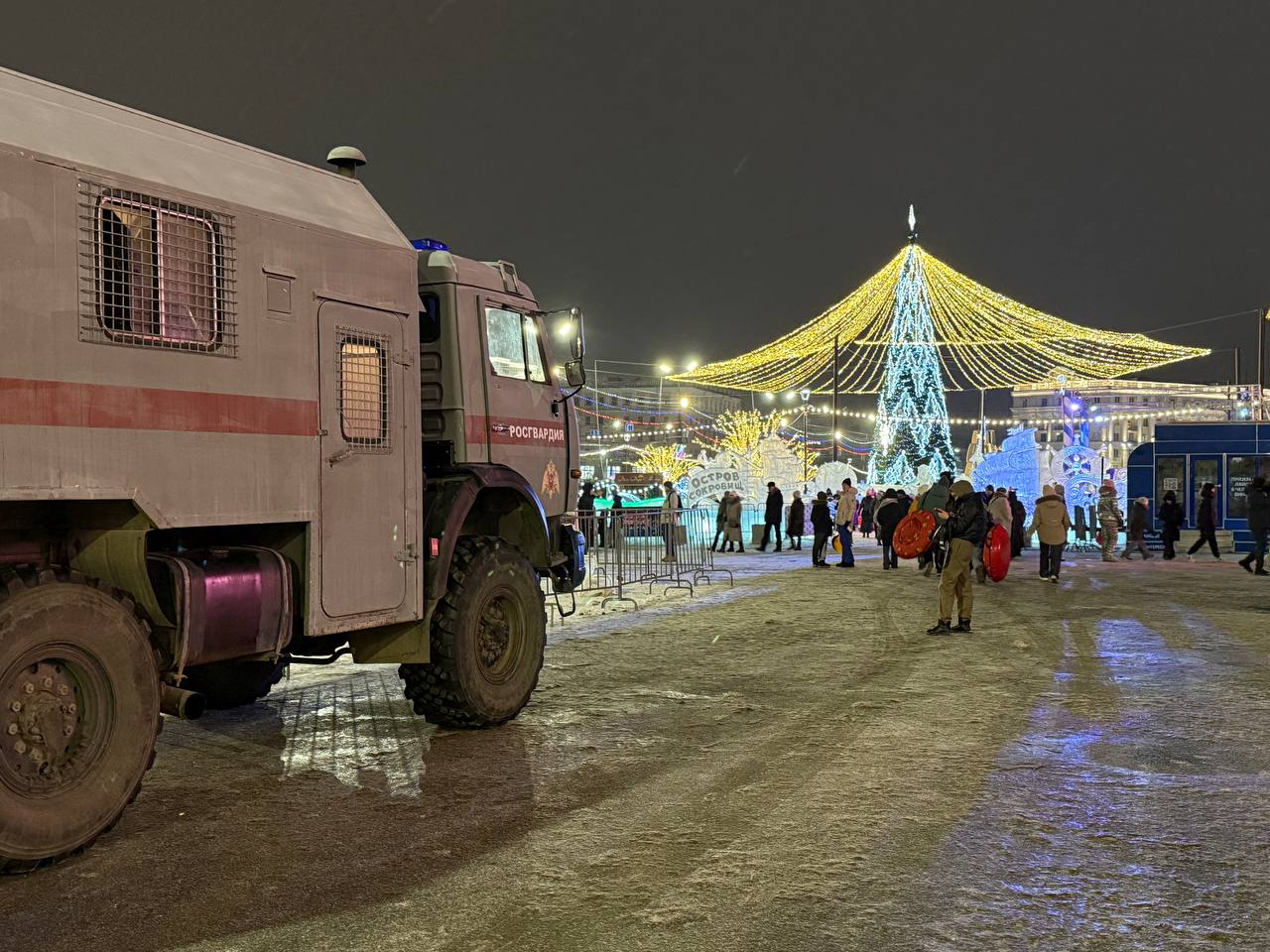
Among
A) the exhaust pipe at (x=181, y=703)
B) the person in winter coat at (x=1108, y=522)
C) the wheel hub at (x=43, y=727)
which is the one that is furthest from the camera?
the person in winter coat at (x=1108, y=522)

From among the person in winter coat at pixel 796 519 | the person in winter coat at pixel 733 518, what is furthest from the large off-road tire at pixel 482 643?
the person in winter coat at pixel 796 519

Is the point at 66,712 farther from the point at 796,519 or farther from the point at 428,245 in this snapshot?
the point at 796,519

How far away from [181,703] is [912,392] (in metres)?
33.9

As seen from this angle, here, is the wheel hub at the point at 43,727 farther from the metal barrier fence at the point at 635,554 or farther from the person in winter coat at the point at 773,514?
the person in winter coat at the point at 773,514

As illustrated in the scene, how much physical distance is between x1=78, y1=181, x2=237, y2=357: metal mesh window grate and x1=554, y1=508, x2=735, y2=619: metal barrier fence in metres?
9.71

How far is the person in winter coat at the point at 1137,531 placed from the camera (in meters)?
23.2

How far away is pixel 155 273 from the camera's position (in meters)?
4.79

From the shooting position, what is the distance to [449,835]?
486 cm

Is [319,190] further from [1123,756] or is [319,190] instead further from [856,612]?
[856,612]

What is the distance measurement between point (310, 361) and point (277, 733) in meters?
2.84

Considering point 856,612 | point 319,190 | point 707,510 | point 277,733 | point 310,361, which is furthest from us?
point 707,510

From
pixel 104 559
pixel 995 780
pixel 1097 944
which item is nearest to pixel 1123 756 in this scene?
pixel 995 780

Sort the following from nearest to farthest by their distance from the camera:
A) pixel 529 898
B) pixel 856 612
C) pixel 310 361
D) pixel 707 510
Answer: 1. pixel 529 898
2. pixel 310 361
3. pixel 856 612
4. pixel 707 510

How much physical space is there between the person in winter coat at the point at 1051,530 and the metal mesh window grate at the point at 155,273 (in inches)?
593
